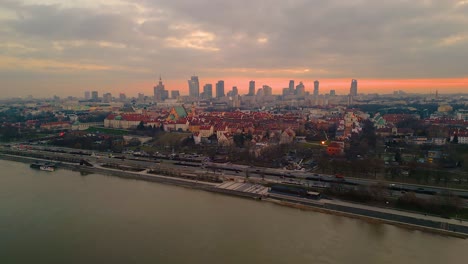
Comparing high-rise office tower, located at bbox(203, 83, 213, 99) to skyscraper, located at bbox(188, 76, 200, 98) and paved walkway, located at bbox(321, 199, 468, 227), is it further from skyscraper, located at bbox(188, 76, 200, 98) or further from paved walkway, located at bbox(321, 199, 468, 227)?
paved walkway, located at bbox(321, 199, 468, 227)

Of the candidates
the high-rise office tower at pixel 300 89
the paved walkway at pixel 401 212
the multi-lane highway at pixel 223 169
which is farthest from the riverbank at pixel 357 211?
the high-rise office tower at pixel 300 89

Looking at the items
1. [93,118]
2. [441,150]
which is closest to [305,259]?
[441,150]

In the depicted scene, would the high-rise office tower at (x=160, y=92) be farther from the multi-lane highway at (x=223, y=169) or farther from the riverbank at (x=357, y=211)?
the riverbank at (x=357, y=211)

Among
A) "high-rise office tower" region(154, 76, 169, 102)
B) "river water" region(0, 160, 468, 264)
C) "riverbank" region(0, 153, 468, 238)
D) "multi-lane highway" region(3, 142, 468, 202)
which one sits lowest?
"river water" region(0, 160, 468, 264)

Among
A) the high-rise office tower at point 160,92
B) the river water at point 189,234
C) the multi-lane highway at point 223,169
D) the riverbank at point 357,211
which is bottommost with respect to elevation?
the river water at point 189,234

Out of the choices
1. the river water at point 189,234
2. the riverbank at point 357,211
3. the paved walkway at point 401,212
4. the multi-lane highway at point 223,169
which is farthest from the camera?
the multi-lane highway at point 223,169

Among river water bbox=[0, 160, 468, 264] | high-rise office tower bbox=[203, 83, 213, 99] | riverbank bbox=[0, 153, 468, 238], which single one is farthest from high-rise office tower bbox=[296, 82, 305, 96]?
river water bbox=[0, 160, 468, 264]

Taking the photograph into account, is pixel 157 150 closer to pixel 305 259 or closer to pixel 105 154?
pixel 105 154

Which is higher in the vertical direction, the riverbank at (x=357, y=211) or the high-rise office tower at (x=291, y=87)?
the high-rise office tower at (x=291, y=87)
